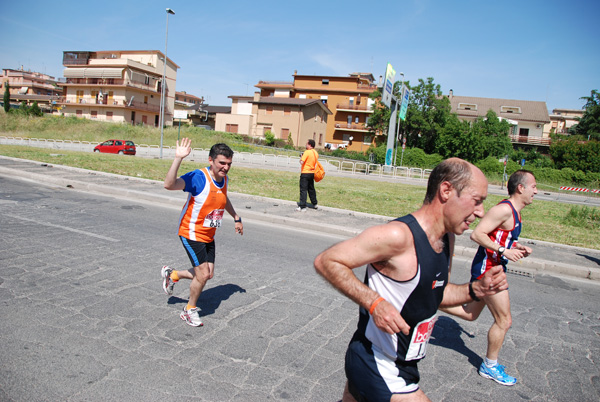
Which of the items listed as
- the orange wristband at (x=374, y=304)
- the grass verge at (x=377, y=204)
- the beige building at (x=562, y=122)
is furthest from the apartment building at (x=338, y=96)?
the orange wristband at (x=374, y=304)

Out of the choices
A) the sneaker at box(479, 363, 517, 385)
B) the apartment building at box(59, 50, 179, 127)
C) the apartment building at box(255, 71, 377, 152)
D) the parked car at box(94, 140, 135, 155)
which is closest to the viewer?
the sneaker at box(479, 363, 517, 385)

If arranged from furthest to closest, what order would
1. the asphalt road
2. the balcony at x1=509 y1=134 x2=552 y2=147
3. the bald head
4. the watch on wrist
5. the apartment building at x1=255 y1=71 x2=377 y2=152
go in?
the apartment building at x1=255 y1=71 x2=377 y2=152, the balcony at x1=509 y1=134 x2=552 y2=147, the asphalt road, the watch on wrist, the bald head

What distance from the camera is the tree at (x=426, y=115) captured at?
177 ft

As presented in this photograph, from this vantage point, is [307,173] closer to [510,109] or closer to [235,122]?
[235,122]

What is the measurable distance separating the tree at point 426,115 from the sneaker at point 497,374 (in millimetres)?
52287

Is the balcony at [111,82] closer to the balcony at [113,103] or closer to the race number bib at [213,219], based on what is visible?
the balcony at [113,103]

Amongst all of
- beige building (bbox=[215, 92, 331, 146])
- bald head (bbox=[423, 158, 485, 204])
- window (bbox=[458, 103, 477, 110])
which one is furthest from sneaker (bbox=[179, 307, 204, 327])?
window (bbox=[458, 103, 477, 110])

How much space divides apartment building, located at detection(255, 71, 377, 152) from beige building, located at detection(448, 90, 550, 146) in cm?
1555

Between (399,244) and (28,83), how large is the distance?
12290 centimetres

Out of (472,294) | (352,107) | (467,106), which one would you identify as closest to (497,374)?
(472,294)

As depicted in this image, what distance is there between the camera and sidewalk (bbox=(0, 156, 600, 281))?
26.2 ft

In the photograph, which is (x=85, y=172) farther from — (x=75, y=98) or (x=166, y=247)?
(x=75, y=98)

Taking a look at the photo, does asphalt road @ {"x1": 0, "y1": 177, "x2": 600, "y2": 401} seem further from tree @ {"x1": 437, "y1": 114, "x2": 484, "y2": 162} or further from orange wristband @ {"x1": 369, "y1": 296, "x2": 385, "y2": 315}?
tree @ {"x1": 437, "y1": 114, "x2": 484, "y2": 162}

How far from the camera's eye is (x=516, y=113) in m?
67.8
